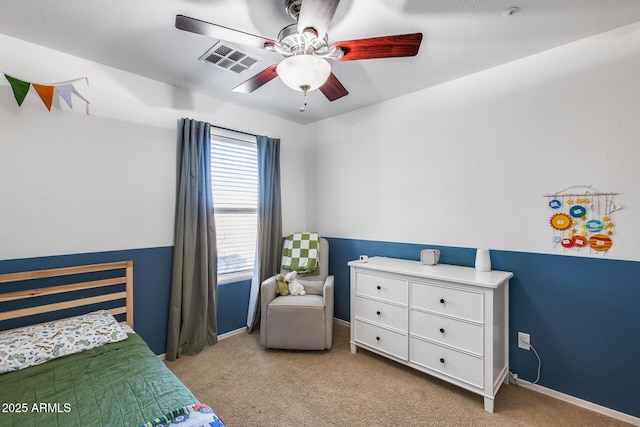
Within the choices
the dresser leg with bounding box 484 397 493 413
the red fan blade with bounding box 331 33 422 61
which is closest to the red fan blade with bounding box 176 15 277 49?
the red fan blade with bounding box 331 33 422 61

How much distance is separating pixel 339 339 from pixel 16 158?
120 inches

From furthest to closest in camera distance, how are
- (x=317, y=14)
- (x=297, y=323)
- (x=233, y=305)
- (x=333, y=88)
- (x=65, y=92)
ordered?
(x=233, y=305)
(x=297, y=323)
(x=65, y=92)
(x=333, y=88)
(x=317, y=14)

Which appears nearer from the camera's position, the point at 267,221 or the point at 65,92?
the point at 65,92

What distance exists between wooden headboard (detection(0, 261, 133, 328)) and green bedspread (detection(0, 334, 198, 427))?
52 centimetres

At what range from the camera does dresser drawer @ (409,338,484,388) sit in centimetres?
199

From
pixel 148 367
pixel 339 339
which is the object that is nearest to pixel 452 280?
pixel 339 339

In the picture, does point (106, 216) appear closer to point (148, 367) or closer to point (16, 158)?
point (16, 158)

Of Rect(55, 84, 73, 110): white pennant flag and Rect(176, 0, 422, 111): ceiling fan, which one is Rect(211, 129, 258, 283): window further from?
Rect(176, 0, 422, 111): ceiling fan

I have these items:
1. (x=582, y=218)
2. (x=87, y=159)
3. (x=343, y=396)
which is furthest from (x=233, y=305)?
(x=582, y=218)

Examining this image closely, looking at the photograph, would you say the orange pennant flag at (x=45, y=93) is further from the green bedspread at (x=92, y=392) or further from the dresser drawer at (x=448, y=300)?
the dresser drawer at (x=448, y=300)

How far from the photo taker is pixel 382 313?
8.25 feet

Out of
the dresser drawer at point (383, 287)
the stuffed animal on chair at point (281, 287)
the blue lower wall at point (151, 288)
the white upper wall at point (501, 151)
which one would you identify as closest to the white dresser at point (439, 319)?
the dresser drawer at point (383, 287)

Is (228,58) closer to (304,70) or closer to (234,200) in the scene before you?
(304,70)

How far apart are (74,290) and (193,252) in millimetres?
876
